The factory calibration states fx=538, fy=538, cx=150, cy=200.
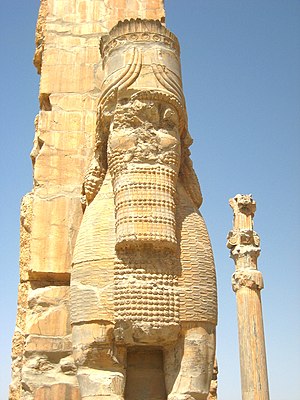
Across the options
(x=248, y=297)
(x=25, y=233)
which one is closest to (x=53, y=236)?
(x=25, y=233)

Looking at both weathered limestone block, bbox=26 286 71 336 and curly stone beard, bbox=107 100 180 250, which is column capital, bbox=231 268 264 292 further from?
curly stone beard, bbox=107 100 180 250

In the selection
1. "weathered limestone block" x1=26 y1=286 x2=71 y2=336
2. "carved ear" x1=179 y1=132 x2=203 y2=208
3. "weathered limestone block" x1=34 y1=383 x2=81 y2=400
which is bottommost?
"weathered limestone block" x1=34 y1=383 x2=81 y2=400

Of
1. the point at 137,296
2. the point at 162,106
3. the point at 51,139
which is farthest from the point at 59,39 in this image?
the point at 137,296

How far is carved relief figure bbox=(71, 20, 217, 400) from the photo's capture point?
3.65m

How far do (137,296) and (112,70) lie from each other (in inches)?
73.1

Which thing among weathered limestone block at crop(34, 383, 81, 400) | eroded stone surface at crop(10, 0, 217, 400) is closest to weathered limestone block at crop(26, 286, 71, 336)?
eroded stone surface at crop(10, 0, 217, 400)

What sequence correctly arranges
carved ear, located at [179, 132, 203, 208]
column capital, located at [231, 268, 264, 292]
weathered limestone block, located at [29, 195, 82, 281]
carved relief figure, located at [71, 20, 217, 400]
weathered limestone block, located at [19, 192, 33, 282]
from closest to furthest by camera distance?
carved relief figure, located at [71, 20, 217, 400], carved ear, located at [179, 132, 203, 208], weathered limestone block, located at [29, 195, 82, 281], weathered limestone block, located at [19, 192, 33, 282], column capital, located at [231, 268, 264, 292]

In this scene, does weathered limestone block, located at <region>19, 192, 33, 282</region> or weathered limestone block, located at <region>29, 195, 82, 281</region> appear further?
weathered limestone block, located at <region>19, 192, 33, 282</region>

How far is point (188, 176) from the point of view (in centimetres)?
448

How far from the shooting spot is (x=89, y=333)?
12.1ft

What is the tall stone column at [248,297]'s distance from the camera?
8984 mm

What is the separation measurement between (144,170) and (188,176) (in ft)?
2.15

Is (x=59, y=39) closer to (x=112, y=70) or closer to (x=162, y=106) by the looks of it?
(x=112, y=70)

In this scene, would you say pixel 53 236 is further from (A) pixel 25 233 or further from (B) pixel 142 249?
(B) pixel 142 249
